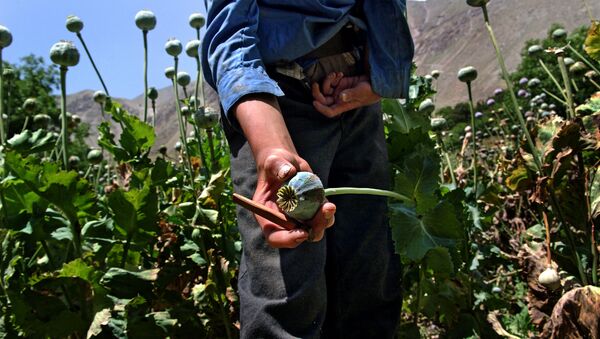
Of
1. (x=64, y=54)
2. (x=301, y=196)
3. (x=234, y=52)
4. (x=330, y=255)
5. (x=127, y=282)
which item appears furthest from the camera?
(x=64, y=54)

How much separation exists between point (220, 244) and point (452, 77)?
65426 mm

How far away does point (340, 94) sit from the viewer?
1.37m

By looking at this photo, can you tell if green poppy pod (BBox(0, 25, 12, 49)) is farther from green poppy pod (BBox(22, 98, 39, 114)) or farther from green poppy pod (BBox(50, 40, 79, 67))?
green poppy pod (BBox(22, 98, 39, 114))

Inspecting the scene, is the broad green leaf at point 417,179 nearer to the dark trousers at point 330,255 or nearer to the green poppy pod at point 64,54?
the dark trousers at point 330,255

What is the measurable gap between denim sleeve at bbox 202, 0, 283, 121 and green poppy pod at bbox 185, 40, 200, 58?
114cm

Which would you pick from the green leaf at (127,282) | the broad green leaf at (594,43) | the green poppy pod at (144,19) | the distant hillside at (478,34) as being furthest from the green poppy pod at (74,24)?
the distant hillside at (478,34)

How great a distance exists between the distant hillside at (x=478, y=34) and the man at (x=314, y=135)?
1728 inches

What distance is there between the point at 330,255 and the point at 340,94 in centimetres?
36

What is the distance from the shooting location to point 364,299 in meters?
1.49

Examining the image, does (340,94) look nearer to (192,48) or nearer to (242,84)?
(242,84)

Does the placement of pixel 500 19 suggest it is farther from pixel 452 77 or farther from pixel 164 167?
pixel 164 167

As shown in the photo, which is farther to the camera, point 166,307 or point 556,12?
point 556,12

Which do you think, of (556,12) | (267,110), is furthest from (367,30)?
(556,12)

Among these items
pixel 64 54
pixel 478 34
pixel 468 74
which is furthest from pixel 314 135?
pixel 478 34
